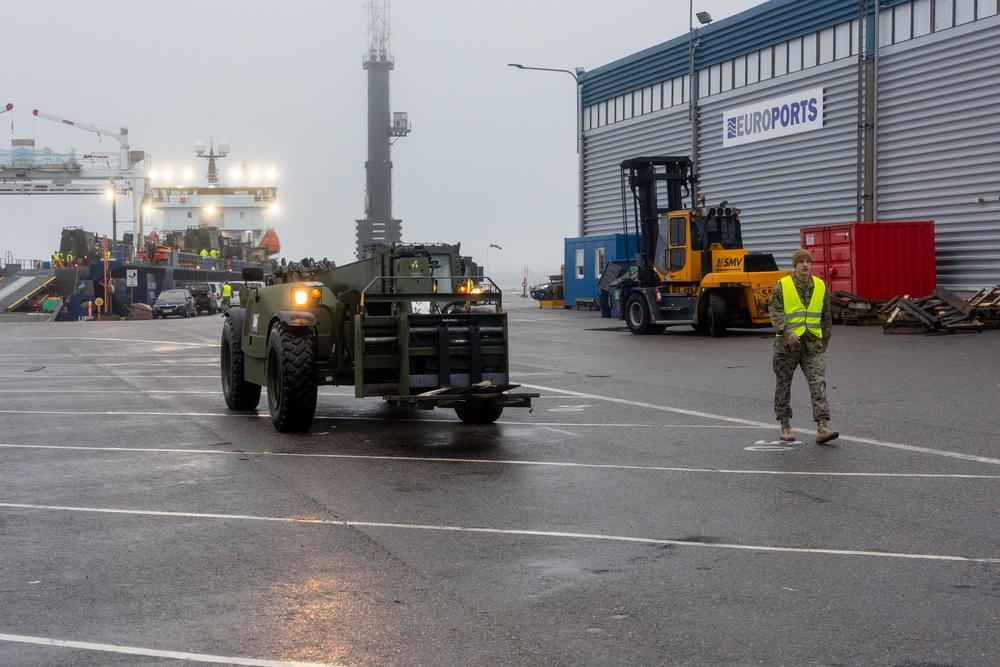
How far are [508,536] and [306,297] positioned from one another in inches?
232

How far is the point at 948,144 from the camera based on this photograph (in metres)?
34.1

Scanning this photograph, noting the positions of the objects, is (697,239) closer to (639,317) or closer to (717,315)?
(717,315)

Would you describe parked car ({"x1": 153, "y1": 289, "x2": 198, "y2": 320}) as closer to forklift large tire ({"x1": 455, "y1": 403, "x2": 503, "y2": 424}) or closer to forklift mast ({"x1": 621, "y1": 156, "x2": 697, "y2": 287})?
forklift mast ({"x1": 621, "y1": 156, "x2": 697, "y2": 287})

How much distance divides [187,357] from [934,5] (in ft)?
80.6

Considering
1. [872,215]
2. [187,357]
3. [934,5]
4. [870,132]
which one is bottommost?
[187,357]

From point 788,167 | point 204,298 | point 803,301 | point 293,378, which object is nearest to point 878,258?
point 788,167

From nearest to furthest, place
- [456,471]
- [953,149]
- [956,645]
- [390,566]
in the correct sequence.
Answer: [956,645] < [390,566] < [456,471] < [953,149]

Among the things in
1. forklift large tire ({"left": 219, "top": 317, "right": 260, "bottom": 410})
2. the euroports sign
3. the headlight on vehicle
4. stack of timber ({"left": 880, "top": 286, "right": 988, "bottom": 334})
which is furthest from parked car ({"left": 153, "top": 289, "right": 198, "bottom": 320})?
the headlight on vehicle

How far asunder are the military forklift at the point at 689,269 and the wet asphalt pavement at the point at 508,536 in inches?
511

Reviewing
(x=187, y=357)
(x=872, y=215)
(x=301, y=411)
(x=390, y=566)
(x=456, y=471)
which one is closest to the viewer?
(x=390, y=566)

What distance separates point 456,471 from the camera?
9.41 metres

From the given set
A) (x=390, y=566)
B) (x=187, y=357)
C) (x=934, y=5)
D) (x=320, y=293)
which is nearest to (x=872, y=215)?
(x=934, y=5)

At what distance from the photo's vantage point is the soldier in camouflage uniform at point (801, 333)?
10.7 m

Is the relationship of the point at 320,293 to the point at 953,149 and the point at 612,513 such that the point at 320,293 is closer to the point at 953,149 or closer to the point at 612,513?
the point at 612,513
